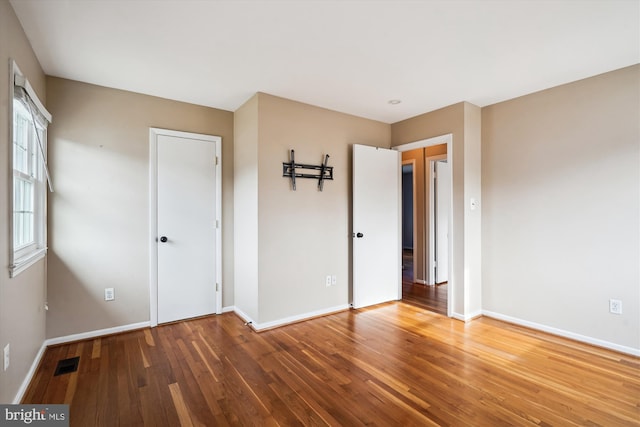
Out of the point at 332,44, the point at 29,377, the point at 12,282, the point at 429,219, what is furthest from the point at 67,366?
the point at 429,219

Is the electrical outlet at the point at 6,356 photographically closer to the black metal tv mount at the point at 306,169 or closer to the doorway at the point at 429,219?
the black metal tv mount at the point at 306,169

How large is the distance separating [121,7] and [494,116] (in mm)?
3610

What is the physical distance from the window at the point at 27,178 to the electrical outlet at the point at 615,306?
4.53m

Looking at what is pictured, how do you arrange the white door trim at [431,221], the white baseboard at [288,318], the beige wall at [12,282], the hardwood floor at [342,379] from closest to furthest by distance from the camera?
the beige wall at [12,282] < the hardwood floor at [342,379] < the white baseboard at [288,318] < the white door trim at [431,221]

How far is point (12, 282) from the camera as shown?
6.19ft

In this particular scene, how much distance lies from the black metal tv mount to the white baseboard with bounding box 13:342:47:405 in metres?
2.57

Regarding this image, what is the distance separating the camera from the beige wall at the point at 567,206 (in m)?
2.64

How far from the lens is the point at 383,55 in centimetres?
244

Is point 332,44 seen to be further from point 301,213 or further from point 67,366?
point 67,366

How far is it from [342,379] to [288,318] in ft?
4.06

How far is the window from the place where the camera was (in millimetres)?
2064

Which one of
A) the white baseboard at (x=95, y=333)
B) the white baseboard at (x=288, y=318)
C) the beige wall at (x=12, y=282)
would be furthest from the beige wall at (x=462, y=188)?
the beige wall at (x=12, y=282)

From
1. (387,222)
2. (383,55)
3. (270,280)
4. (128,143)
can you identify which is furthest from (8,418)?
(387,222)

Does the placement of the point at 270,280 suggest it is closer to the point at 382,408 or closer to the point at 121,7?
the point at 382,408
